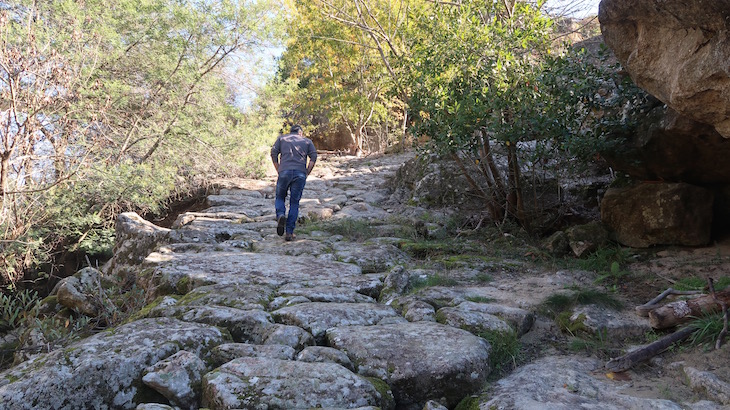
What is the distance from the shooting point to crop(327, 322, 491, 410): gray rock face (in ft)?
8.47

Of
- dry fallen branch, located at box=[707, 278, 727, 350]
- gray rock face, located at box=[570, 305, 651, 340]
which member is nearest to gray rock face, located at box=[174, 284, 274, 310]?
gray rock face, located at box=[570, 305, 651, 340]

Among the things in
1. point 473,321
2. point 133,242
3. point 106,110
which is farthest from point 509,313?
point 106,110

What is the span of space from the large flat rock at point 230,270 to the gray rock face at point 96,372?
1.51 m

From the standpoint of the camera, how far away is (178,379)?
2.43 meters

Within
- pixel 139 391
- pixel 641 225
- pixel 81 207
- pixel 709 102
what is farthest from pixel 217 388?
pixel 81 207

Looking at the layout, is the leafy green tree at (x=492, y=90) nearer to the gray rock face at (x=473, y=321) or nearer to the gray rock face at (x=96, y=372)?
the gray rock face at (x=473, y=321)

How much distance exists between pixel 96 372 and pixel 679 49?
14.5 ft

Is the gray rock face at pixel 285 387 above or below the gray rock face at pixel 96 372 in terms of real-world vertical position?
below

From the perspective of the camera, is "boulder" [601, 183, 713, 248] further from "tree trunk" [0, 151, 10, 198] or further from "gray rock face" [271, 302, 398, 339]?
"tree trunk" [0, 151, 10, 198]

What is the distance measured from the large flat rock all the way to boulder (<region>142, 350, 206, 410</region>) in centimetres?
177

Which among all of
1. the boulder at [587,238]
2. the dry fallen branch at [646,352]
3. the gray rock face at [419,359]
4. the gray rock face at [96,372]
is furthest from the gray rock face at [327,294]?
the boulder at [587,238]

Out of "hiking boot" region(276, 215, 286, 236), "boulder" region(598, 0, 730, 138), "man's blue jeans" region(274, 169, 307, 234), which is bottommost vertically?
"hiking boot" region(276, 215, 286, 236)

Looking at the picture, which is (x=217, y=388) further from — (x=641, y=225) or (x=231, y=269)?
(x=641, y=225)

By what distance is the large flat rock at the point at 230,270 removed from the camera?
4473 mm
